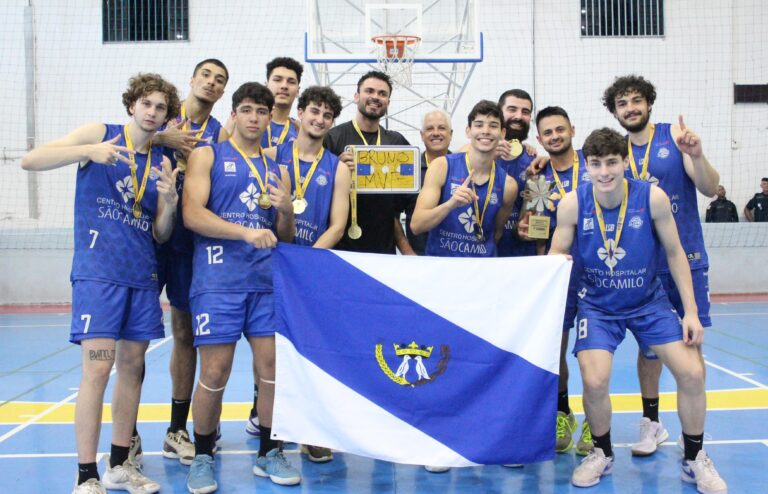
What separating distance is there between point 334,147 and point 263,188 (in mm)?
1021

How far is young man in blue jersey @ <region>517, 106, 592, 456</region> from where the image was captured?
4.32 metres

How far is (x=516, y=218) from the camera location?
4.53m

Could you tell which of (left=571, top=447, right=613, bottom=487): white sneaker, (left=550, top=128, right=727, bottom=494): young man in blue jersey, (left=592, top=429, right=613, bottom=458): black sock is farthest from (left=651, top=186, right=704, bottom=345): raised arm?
(left=571, top=447, right=613, bottom=487): white sneaker

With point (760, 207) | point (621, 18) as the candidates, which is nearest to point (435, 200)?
point (760, 207)

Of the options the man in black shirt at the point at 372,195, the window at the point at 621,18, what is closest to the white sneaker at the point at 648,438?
the man in black shirt at the point at 372,195

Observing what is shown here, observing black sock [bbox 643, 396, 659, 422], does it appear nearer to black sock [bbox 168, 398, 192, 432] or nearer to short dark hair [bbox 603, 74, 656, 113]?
short dark hair [bbox 603, 74, 656, 113]

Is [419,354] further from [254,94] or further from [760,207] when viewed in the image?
[760,207]

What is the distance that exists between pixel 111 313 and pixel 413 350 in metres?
1.51

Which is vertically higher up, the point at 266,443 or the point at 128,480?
the point at 266,443

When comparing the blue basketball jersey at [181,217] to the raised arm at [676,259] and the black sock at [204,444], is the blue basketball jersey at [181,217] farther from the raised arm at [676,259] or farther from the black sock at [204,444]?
the raised arm at [676,259]

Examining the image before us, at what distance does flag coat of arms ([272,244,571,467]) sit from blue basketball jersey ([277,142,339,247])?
32 cm

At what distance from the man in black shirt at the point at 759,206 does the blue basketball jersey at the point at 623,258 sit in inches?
409

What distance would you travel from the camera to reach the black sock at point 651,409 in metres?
4.48

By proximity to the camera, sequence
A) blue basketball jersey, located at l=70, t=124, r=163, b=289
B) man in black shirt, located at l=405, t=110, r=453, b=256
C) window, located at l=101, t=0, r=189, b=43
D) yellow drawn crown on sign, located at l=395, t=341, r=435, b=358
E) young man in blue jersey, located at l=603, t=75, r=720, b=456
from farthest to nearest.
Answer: window, located at l=101, t=0, r=189, b=43 → man in black shirt, located at l=405, t=110, r=453, b=256 → young man in blue jersey, located at l=603, t=75, r=720, b=456 → yellow drawn crown on sign, located at l=395, t=341, r=435, b=358 → blue basketball jersey, located at l=70, t=124, r=163, b=289
